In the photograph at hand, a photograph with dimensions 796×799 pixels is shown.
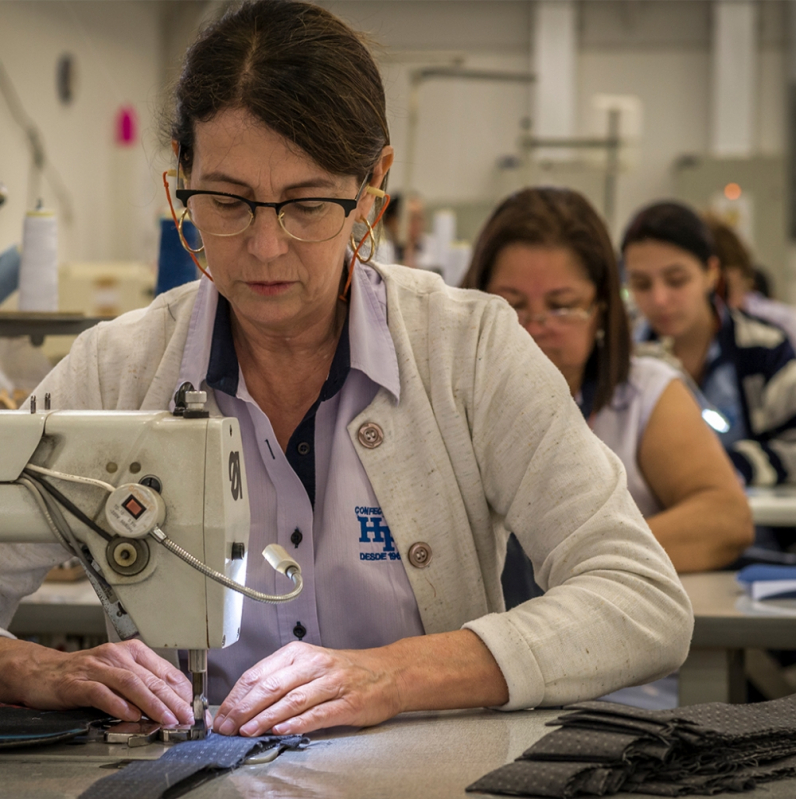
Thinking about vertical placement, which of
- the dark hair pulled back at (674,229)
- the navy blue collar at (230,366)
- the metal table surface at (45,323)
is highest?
the dark hair pulled back at (674,229)

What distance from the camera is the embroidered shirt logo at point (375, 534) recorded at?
144cm

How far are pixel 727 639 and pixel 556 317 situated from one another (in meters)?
0.81

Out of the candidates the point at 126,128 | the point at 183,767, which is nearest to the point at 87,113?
the point at 126,128

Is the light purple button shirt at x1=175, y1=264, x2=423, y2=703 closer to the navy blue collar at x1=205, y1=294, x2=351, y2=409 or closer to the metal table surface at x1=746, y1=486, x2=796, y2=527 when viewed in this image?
the navy blue collar at x1=205, y1=294, x2=351, y2=409

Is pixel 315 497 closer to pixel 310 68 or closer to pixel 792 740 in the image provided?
pixel 310 68

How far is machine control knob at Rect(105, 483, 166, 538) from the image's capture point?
43.8 inches

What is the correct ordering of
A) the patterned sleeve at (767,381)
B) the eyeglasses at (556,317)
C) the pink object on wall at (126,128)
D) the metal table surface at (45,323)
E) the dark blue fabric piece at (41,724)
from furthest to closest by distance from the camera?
the pink object on wall at (126,128) < the patterned sleeve at (767,381) < the eyeglasses at (556,317) < the metal table surface at (45,323) < the dark blue fabric piece at (41,724)

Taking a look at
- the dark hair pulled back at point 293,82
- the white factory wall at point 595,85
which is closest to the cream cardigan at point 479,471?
the dark hair pulled back at point 293,82

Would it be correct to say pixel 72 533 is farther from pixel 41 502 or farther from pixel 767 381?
pixel 767 381

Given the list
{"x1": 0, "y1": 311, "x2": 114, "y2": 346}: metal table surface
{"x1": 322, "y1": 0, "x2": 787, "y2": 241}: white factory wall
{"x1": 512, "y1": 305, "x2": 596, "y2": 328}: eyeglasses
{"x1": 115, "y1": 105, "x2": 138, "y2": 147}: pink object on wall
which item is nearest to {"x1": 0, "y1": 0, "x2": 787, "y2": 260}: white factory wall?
{"x1": 322, "y1": 0, "x2": 787, "y2": 241}: white factory wall

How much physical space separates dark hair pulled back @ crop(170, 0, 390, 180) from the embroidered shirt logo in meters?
0.42

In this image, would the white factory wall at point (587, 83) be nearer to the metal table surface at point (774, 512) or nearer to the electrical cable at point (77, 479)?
the metal table surface at point (774, 512)

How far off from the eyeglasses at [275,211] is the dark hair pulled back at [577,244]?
1037mm

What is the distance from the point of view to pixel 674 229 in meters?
3.32
